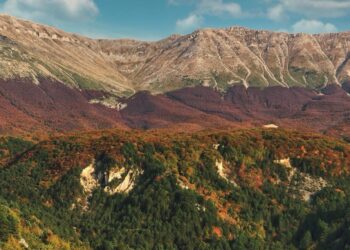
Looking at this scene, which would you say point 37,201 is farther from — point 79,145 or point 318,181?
point 318,181

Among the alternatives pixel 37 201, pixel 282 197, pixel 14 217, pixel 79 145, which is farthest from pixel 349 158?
pixel 14 217

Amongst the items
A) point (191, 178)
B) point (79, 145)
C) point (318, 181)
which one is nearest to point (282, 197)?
point (318, 181)

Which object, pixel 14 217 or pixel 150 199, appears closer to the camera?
pixel 14 217

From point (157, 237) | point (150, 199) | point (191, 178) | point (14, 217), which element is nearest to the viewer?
point (14, 217)

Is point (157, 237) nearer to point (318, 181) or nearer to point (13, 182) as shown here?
point (13, 182)

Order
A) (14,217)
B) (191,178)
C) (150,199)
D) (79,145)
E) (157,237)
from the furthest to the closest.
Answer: (79,145), (191,178), (150,199), (157,237), (14,217)

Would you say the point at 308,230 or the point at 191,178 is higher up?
the point at 191,178
